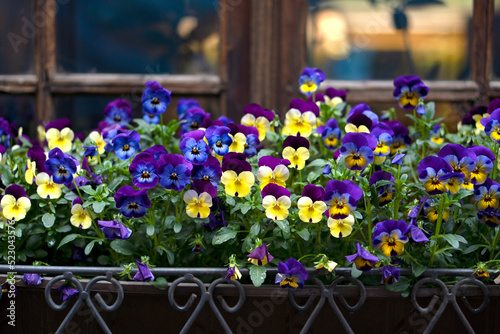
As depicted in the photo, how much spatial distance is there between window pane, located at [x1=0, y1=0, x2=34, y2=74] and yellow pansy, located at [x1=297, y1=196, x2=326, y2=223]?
1.10 metres

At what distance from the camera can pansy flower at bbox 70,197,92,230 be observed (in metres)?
1.17

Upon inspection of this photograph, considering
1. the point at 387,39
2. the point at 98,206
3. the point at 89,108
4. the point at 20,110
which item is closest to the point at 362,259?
the point at 98,206

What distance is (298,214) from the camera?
1130mm

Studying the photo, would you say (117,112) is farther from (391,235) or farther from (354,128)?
(391,235)

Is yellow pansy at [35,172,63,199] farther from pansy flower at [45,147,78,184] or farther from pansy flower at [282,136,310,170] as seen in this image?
pansy flower at [282,136,310,170]

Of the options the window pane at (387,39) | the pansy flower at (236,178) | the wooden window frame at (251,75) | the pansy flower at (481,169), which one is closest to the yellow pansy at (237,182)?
the pansy flower at (236,178)

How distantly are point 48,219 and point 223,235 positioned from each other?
364 mm

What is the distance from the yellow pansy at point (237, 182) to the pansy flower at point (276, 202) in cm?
4

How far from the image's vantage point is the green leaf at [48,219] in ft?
3.85

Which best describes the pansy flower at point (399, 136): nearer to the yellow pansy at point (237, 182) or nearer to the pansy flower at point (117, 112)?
the yellow pansy at point (237, 182)

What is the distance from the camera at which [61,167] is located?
1175 mm

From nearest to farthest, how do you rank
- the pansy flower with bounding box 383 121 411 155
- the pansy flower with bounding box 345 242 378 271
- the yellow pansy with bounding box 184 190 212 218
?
1. the pansy flower with bounding box 345 242 378 271
2. the yellow pansy with bounding box 184 190 212 218
3. the pansy flower with bounding box 383 121 411 155

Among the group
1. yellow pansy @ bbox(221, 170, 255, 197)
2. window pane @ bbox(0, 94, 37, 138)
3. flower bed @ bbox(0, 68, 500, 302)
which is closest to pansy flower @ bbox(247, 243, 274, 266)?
flower bed @ bbox(0, 68, 500, 302)

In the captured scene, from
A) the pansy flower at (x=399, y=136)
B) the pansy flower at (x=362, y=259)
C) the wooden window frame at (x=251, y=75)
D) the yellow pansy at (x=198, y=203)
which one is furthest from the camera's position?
the wooden window frame at (x=251, y=75)
